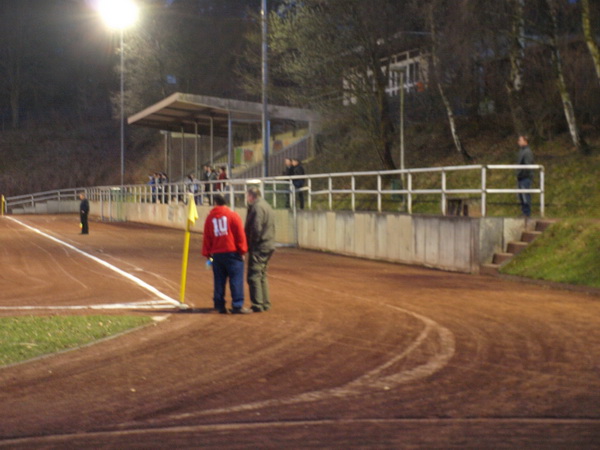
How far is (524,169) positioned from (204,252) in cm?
998

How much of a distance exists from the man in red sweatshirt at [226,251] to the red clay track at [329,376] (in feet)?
1.31

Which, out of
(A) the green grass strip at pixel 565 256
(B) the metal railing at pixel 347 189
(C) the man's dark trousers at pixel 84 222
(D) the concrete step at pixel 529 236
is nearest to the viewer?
(A) the green grass strip at pixel 565 256

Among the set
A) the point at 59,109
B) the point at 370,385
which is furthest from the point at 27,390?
the point at 59,109

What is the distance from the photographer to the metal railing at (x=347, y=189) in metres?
19.5

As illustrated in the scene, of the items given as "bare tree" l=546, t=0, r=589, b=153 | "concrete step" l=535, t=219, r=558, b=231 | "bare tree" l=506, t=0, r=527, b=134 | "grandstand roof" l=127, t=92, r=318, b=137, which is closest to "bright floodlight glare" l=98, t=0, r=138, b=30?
"grandstand roof" l=127, t=92, r=318, b=137

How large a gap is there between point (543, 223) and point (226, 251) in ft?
29.7

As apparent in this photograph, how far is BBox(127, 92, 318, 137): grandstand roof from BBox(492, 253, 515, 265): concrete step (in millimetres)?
21302

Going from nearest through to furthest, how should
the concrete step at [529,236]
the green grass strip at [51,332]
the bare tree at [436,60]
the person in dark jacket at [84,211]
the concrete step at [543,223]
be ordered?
the green grass strip at [51,332], the concrete step at [529,236], the concrete step at [543,223], the bare tree at [436,60], the person in dark jacket at [84,211]

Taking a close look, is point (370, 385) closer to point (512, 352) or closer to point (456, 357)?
point (456, 357)

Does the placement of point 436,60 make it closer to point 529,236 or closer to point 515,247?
point 529,236

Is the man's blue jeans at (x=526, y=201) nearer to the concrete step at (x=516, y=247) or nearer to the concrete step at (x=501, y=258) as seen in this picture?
the concrete step at (x=516, y=247)

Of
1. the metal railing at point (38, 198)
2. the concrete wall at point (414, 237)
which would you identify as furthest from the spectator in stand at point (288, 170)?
the metal railing at point (38, 198)

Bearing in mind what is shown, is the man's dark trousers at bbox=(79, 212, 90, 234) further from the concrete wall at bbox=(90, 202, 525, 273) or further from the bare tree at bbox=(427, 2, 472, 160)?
the bare tree at bbox=(427, 2, 472, 160)

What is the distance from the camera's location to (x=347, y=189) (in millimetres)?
32156
